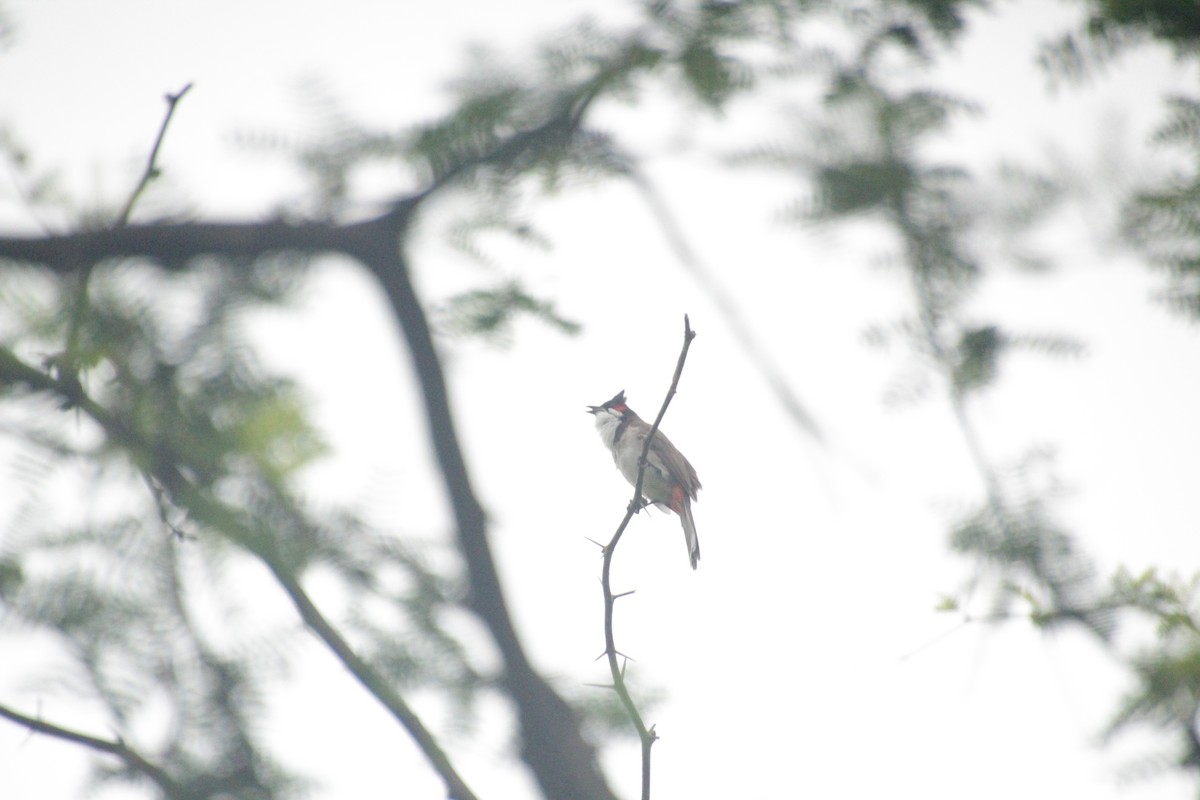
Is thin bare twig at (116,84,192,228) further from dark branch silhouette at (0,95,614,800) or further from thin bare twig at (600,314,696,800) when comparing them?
thin bare twig at (600,314,696,800)

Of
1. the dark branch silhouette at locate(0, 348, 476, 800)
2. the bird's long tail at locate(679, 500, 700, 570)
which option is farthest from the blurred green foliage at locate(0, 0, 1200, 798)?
the bird's long tail at locate(679, 500, 700, 570)

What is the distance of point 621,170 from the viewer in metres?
2.34

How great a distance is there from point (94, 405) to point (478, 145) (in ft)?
3.53

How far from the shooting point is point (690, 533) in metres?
5.28

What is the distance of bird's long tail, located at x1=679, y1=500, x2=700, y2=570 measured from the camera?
5078mm

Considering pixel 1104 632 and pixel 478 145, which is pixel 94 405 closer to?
pixel 478 145

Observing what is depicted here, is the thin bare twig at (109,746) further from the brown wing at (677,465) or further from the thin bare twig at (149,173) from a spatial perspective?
the brown wing at (677,465)

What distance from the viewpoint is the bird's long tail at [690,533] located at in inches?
200

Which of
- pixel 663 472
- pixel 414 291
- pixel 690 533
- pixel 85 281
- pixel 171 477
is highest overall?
pixel 663 472

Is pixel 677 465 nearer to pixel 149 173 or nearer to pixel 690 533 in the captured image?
pixel 690 533

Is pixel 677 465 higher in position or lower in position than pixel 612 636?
higher

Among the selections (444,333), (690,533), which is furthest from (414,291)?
(690,533)

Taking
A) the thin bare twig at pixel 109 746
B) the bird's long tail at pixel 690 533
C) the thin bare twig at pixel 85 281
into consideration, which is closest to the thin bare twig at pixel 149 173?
the thin bare twig at pixel 85 281

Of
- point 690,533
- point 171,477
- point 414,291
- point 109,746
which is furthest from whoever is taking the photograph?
point 690,533
